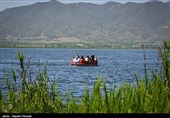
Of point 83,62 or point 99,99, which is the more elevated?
point 99,99

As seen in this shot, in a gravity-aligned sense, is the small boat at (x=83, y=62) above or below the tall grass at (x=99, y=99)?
below

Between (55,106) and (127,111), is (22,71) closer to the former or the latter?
(55,106)

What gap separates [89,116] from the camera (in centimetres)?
593

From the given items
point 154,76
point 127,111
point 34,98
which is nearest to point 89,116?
point 127,111

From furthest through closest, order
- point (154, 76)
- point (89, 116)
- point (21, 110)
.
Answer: point (154, 76) → point (21, 110) → point (89, 116)

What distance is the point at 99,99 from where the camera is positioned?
6895 millimetres

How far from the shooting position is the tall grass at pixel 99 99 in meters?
6.89

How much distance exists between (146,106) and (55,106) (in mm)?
1809

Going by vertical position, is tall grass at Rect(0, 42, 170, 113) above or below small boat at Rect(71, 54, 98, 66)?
above

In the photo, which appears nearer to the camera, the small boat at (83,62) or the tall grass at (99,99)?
the tall grass at (99,99)

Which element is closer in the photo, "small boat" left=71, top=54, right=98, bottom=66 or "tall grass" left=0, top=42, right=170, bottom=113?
"tall grass" left=0, top=42, right=170, bottom=113

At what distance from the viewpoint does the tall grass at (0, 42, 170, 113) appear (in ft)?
22.6

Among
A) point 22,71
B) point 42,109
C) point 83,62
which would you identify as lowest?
point 83,62

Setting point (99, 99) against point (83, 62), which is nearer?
point (99, 99)
